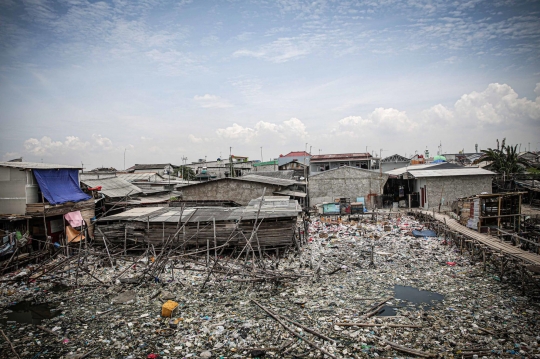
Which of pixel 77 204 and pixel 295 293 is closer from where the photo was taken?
pixel 295 293

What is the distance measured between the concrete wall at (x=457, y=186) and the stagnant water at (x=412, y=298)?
15.7 meters

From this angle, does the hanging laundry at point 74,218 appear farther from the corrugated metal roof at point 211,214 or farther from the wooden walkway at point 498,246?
the wooden walkway at point 498,246

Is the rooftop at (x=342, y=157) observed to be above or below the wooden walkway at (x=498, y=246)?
above

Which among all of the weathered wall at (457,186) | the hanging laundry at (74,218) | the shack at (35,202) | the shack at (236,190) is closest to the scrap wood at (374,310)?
the shack at (236,190)

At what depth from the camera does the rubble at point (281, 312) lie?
6797mm

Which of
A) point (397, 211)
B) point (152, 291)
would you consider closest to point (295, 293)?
point (152, 291)

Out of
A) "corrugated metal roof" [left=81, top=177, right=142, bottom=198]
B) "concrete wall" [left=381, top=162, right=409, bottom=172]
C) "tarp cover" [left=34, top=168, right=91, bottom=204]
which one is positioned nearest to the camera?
"tarp cover" [left=34, top=168, right=91, bottom=204]

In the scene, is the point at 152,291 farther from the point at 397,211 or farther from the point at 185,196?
the point at 397,211

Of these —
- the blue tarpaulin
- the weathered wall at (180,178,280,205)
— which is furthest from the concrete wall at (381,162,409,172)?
the blue tarpaulin

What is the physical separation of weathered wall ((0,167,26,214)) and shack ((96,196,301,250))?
12.7ft

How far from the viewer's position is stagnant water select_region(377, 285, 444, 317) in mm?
8516

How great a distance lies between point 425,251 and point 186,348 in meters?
11.7

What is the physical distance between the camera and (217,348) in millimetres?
6871

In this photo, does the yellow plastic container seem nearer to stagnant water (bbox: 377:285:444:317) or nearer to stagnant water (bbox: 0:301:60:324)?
stagnant water (bbox: 0:301:60:324)
